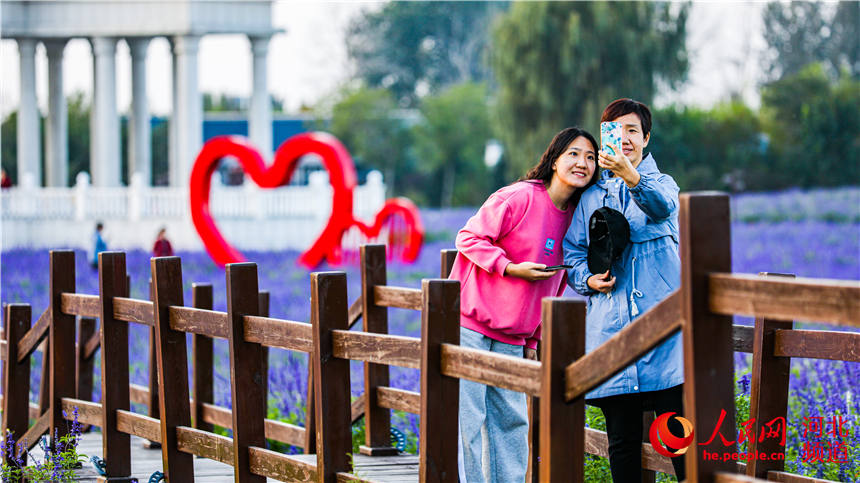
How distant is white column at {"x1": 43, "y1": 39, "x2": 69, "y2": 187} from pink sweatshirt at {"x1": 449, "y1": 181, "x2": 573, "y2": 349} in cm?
2913

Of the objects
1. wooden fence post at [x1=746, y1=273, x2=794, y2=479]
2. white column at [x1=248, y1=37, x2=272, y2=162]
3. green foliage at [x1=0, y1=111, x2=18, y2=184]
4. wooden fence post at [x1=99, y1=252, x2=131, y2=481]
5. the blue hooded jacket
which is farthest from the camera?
green foliage at [x1=0, y1=111, x2=18, y2=184]

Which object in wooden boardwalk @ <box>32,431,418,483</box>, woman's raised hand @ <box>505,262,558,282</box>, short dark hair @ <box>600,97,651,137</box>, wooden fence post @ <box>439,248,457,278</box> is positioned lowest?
wooden boardwalk @ <box>32,431,418,483</box>

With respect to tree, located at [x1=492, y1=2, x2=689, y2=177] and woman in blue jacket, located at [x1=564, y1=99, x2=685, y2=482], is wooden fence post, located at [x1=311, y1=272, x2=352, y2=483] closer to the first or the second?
woman in blue jacket, located at [x1=564, y1=99, x2=685, y2=482]

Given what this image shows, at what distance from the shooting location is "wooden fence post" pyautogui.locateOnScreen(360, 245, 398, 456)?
6895 mm

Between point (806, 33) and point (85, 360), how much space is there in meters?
54.6

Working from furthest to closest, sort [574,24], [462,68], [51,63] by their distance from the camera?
[462,68] < [574,24] < [51,63]

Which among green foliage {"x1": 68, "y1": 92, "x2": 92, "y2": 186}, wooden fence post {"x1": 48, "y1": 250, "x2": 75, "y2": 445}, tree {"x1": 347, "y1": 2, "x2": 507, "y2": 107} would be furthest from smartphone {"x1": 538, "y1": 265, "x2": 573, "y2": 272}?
tree {"x1": 347, "y1": 2, "x2": 507, "y2": 107}

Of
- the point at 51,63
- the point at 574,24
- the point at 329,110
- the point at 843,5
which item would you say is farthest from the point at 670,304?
the point at 843,5

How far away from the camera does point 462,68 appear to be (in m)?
65.7

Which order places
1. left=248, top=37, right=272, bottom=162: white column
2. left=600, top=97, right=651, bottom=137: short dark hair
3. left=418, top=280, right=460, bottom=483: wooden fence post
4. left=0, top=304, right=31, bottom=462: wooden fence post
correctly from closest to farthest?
left=418, top=280, right=460, bottom=483: wooden fence post
left=600, top=97, right=651, bottom=137: short dark hair
left=0, top=304, right=31, bottom=462: wooden fence post
left=248, top=37, right=272, bottom=162: white column

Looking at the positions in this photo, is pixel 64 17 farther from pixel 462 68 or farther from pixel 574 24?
pixel 462 68

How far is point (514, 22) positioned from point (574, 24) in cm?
240

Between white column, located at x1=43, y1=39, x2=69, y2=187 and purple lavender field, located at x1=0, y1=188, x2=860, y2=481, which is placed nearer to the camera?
purple lavender field, located at x1=0, y1=188, x2=860, y2=481

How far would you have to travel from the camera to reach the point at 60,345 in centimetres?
715
